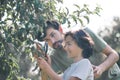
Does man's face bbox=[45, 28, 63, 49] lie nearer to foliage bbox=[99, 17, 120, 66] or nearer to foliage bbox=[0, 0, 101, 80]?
foliage bbox=[0, 0, 101, 80]

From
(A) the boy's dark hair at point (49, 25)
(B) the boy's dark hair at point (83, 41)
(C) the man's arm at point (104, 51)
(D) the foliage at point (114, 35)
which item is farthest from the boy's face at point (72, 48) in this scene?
(D) the foliage at point (114, 35)

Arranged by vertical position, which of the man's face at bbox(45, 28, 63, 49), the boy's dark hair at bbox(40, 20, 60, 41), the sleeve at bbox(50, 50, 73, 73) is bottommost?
the sleeve at bbox(50, 50, 73, 73)

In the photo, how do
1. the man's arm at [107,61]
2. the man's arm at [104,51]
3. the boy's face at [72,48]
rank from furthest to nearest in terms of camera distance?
the man's arm at [104,51], the man's arm at [107,61], the boy's face at [72,48]

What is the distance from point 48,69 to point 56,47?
0.53 m

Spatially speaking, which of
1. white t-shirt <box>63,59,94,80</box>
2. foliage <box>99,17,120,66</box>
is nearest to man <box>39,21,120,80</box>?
white t-shirt <box>63,59,94,80</box>

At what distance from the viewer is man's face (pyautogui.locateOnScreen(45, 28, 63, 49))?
4.17 meters

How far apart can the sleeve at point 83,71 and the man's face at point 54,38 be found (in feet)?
2.70

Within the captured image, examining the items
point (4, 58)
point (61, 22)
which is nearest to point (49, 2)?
point (61, 22)

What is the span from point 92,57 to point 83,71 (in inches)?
34.2

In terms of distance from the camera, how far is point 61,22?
4.68m

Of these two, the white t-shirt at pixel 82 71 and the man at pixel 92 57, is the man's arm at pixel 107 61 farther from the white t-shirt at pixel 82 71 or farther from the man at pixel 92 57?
the white t-shirt at pixel 82 71

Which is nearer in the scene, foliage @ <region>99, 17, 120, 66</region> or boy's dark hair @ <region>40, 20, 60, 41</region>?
boy's dark hair @ <region>40, 20, 60, 41</region>

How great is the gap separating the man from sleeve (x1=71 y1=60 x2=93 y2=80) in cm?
63

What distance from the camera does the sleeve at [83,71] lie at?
3314mm
